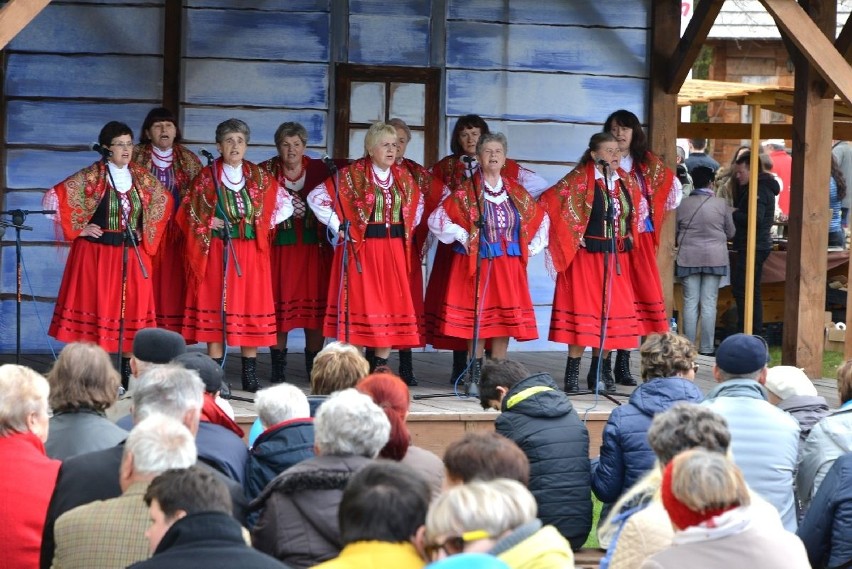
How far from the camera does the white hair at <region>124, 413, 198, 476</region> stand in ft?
10.6

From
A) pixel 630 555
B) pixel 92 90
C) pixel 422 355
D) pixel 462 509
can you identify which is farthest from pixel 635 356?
pixel 462 509

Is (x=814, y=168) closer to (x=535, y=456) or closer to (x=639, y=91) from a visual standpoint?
(x=639, y=91)

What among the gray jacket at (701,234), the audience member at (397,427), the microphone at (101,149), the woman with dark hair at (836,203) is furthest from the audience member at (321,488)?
the woman with dark hair at (836,203)

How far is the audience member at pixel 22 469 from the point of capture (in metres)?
3.67

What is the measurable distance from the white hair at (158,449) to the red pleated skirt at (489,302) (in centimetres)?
414

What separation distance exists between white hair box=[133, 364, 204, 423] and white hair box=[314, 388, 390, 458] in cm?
43

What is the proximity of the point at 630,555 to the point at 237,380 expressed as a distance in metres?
4.49

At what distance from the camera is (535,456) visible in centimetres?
475

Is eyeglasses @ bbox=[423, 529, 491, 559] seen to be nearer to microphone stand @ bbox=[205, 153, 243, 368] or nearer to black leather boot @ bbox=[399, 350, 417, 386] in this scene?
microphone stand @ bbox=[205, 153, 243, 368]

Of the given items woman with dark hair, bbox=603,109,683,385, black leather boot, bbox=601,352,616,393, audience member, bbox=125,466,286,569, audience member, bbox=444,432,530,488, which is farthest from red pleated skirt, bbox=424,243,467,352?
audience member, bbox=125,466,286,569

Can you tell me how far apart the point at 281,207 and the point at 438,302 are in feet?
3.65

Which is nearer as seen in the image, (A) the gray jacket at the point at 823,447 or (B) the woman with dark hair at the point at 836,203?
(A) the gray jacket at the point at 823,447

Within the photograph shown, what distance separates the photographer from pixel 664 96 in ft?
29.3

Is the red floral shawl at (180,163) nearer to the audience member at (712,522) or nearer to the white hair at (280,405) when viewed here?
the white hair at (280,405)
